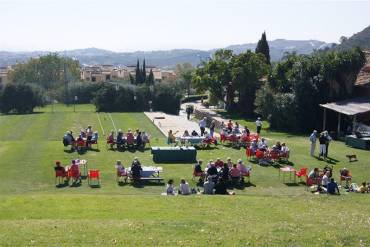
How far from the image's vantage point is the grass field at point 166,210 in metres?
14.0

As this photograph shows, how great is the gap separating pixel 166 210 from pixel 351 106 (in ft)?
82.8

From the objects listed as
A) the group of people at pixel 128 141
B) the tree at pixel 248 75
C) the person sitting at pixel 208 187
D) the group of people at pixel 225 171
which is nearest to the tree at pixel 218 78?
the tree at pixel 248 75

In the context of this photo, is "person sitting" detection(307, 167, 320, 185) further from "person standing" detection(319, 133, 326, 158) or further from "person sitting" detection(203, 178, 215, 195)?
"person standing" detection(319, 133, 326, 158)

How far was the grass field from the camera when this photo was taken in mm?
13984

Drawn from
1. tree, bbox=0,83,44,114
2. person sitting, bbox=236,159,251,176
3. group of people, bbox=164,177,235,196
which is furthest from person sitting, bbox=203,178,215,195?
tree, bbox=0,83,44,114

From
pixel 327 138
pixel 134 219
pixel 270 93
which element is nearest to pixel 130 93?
pixel 270 93

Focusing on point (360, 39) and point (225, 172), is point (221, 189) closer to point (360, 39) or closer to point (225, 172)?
point (225, 172)

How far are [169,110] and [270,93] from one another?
30.5 metres

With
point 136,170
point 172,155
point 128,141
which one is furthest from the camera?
point 128,141

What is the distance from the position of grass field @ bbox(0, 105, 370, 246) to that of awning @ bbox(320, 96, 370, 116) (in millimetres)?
6247

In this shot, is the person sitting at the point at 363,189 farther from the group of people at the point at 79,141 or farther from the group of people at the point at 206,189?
the group of people at the point at 79,141

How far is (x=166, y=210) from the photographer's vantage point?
59.9ft

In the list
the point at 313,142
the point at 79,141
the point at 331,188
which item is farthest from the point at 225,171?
the point at 79,141

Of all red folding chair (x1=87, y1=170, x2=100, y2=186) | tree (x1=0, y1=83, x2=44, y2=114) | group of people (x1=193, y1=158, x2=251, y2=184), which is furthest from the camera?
tree (x1=0, y1=83, x2=44, y2=114)
